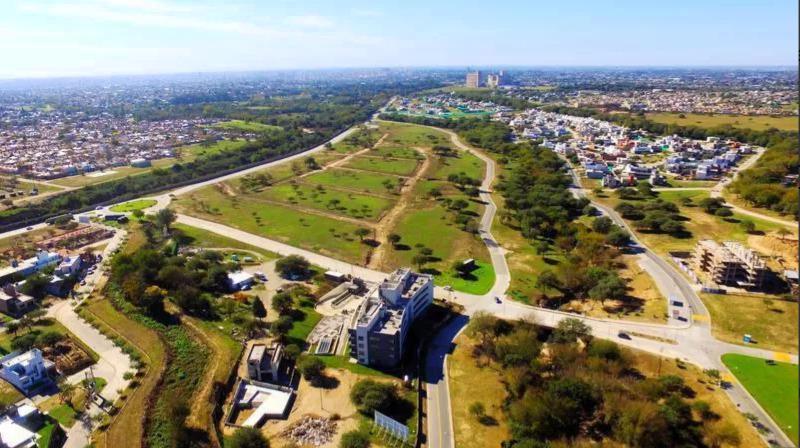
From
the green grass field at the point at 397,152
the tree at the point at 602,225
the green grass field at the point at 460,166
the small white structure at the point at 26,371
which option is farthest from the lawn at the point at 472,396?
the green grass field at the point at 397,152

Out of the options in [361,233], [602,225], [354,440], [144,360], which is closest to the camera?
[354,440]

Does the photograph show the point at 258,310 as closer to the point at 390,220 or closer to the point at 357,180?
the point at 390,220

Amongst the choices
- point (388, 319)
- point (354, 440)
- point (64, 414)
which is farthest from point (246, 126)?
point (354, 440)

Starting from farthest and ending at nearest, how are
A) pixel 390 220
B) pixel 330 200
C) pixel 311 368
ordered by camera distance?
1. pixel 330 200
2. pixel 390 220
3. pixel 311 368

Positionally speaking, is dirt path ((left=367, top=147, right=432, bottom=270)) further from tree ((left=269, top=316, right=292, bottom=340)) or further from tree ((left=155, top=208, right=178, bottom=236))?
tree ((left=155, top=208, right=178, bottom=236))

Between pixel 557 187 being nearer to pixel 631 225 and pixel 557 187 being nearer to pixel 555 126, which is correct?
pixel 631 225

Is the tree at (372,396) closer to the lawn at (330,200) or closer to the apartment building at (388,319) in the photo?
the apartment building at (388,319)

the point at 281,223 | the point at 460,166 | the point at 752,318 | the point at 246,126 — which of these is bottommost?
the point at 281,223
